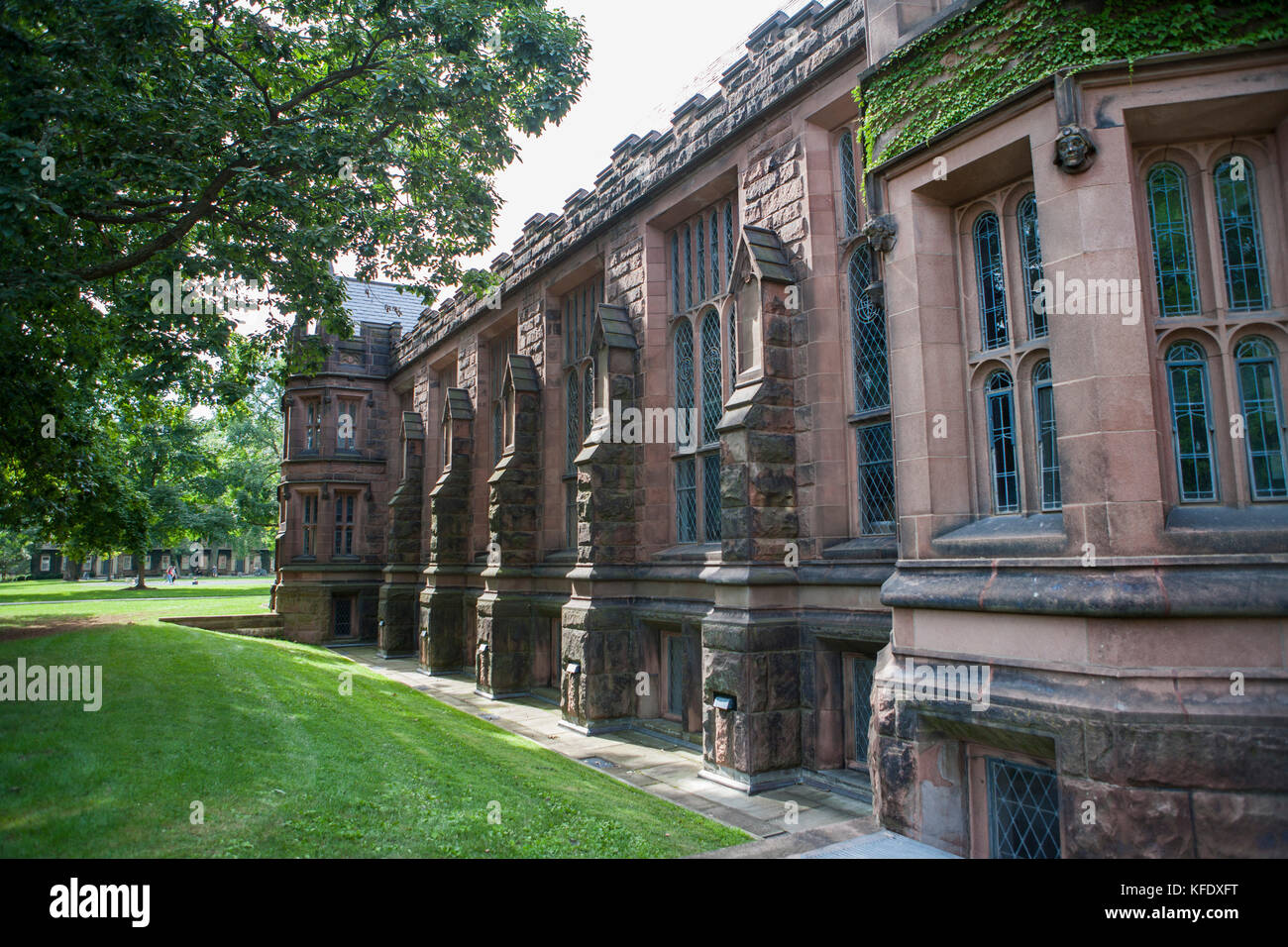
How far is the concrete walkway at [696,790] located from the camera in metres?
5.59

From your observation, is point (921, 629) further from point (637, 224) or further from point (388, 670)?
point (388, 670)

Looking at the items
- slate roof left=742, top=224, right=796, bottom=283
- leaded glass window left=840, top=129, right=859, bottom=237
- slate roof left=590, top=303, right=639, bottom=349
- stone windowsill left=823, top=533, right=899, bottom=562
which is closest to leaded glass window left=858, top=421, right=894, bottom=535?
stone windowsill left=823, top=533, right=899, bottom=562

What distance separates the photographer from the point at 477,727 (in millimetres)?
11758

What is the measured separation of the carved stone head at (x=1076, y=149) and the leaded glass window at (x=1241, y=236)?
0.92m

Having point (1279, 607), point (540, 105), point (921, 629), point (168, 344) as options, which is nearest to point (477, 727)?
point (168, 344)

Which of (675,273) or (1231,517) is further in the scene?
(675,273)

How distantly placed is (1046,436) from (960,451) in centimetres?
62

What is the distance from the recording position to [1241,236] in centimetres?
522

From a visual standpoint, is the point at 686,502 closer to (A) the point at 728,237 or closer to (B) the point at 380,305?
(A) the point at 728,237

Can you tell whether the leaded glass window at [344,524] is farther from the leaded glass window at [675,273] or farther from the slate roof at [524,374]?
the leaded glass window at [675,273]

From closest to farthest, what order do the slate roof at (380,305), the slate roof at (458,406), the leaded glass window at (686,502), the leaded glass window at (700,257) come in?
the leaded glass window at (700,257) → the leaded glass window at (686,502) → the slate roof at (458,406) → the slate roof at (380,305)

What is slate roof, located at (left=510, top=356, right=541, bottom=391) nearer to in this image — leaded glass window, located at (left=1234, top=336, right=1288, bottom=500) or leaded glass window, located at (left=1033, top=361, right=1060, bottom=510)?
leaded glass window, located at (left=1033, top=361, right=1060, bottom=510)
